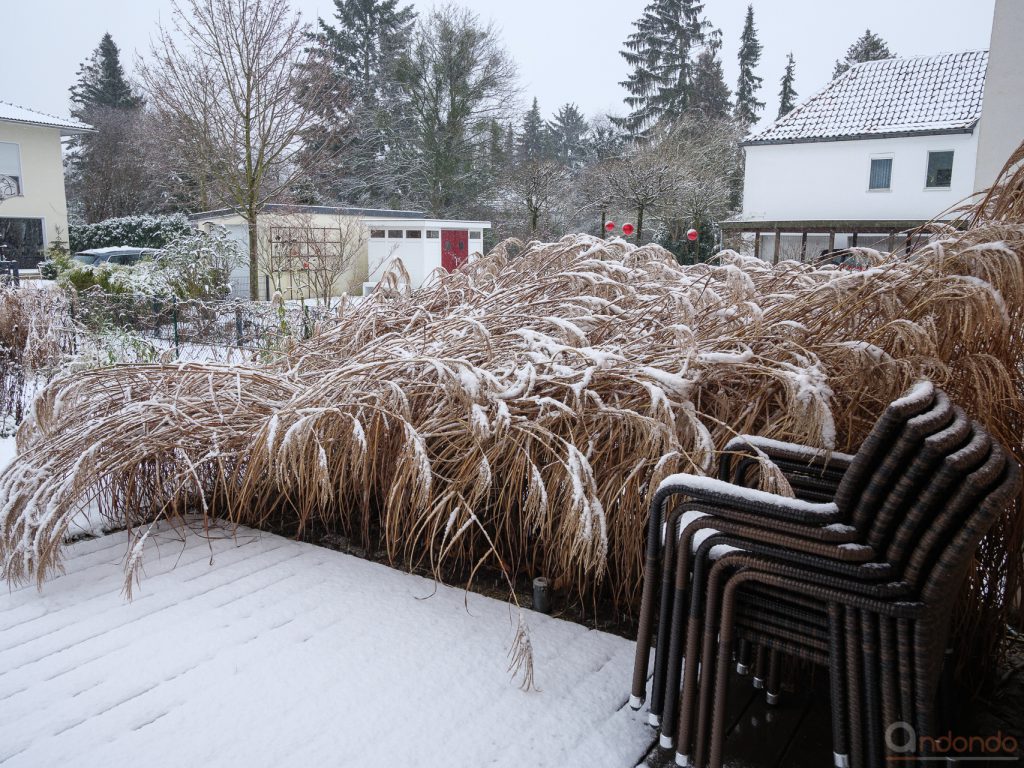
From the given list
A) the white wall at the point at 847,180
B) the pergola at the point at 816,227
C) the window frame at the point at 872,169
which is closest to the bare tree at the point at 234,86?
the pergola at the point at 816,227

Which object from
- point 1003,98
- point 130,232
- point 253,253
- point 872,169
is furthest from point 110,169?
point 1003,98

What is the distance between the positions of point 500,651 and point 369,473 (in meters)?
0.89

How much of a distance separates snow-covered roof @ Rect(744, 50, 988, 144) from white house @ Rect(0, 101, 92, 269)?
62.7 ft

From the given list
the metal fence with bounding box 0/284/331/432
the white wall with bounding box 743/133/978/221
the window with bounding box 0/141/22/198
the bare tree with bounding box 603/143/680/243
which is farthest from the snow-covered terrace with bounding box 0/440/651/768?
the window with bounding box 0/141/22/198

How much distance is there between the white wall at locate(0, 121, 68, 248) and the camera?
62.8ft

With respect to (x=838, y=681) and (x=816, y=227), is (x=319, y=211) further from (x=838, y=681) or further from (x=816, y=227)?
(x=838, y=681)

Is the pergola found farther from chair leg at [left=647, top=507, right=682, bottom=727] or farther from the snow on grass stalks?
chair leg at [left=647, top=507, right=682, bottom=727]

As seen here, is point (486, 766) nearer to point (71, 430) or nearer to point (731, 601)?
point (731, 601)

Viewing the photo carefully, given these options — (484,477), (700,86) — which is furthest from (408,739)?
(700,86)

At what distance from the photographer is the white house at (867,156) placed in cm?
1659

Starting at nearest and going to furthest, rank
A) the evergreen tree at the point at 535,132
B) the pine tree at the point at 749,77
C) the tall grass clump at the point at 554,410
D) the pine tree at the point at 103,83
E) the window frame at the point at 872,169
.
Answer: the tall grass clump at the point at 554,410, the window frame at the point at 872,169, the pine tree at the point at 749,77, the pine tree at the point at 103,83, the evergreen tree at the point at 535,132

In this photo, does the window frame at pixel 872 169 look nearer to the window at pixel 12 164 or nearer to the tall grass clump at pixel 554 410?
the tall grass clump at pixel 554 410

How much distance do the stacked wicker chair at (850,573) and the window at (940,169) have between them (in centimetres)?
1873

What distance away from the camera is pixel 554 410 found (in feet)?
7.07
